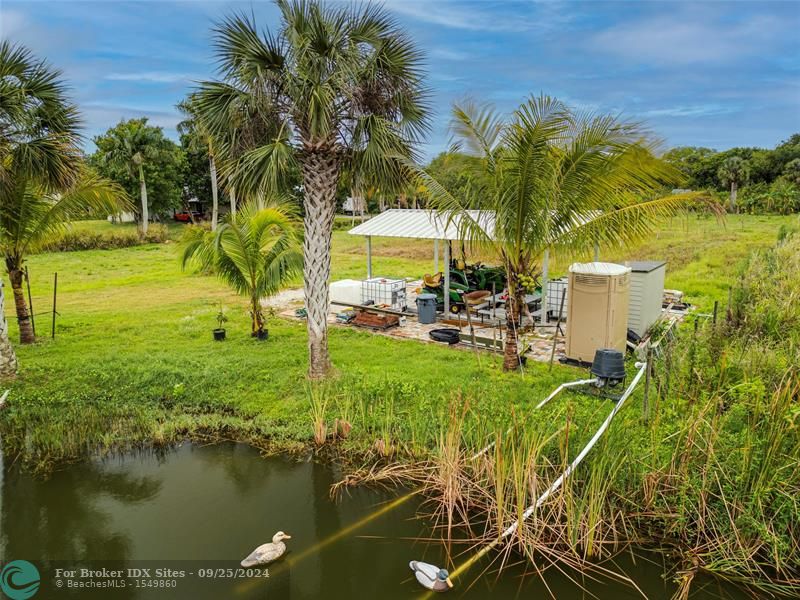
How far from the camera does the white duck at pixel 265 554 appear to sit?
4.76m

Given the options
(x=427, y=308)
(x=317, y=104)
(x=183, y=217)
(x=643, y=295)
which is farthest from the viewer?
(x=183, y=217)

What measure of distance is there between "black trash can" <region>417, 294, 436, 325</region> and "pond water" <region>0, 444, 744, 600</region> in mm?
6543

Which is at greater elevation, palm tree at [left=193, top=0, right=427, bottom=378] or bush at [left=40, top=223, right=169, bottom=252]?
palm tree at [left=193, top=0, right=427, bottom=378]

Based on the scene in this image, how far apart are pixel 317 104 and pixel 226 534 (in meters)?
5.55

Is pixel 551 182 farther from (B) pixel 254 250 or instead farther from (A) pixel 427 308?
(B) pixel 254 250

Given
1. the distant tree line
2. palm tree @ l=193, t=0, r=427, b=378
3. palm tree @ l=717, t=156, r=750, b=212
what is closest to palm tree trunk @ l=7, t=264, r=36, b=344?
palm tree @ l=193, t=0, r=427, b=378

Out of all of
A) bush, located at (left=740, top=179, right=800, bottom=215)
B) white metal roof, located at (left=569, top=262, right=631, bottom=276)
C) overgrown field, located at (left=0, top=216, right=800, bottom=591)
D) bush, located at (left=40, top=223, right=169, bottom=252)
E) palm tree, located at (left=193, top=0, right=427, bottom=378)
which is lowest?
overgrown field, located at (left=0, top=216, right=800, bottom=591)

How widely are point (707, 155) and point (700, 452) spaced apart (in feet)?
191

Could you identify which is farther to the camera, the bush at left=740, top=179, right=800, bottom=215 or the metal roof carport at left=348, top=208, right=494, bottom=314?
the bush at left=740, top=179, right=800, bottom=215

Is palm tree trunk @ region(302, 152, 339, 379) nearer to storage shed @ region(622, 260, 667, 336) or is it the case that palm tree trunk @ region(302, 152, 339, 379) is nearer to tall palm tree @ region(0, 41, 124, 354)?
tall palm tree @ region(0, 41, 124, 354)

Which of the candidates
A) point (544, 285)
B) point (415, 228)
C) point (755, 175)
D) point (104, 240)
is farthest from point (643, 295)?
point (755, 175)

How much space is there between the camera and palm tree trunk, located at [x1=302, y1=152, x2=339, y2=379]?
838 cm

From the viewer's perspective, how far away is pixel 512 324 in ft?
28.9

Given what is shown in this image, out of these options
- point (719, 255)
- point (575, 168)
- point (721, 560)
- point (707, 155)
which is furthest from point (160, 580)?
point (707, 155)
